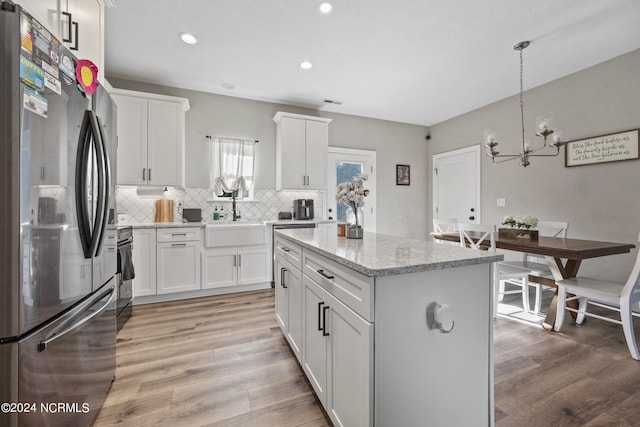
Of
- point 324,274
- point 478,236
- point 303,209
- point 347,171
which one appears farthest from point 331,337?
point 347,171

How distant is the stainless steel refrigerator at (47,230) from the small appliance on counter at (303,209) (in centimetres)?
285

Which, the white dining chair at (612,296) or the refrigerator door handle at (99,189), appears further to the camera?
the white dining chair at (612,296)

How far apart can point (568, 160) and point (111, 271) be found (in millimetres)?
4941

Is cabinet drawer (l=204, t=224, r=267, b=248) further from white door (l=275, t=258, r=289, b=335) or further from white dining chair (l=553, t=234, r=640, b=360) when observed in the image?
white dining chair (l=553, t=234, r=640, b=360)

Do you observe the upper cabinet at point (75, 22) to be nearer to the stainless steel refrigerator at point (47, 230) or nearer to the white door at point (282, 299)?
the stainless steel refrigerator at point (47, 230)

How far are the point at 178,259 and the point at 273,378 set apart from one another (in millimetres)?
2128

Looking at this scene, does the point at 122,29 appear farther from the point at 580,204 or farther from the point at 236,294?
the point at 580,204

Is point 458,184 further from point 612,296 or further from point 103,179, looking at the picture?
point 103,179

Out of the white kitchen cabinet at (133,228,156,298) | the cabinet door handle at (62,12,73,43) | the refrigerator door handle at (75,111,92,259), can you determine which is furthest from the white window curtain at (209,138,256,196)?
the refrigerator door handle at (75,111,92,259)

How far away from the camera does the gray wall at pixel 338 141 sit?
3834 millimetres

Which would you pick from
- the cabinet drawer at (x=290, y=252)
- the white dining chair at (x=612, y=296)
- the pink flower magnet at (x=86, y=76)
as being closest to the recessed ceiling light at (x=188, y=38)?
the pink flower magnet at (x=86, y=76)

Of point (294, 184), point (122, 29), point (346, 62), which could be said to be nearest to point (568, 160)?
point (346, 62)

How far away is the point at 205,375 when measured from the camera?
181 cm

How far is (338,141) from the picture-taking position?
4.78 meters
